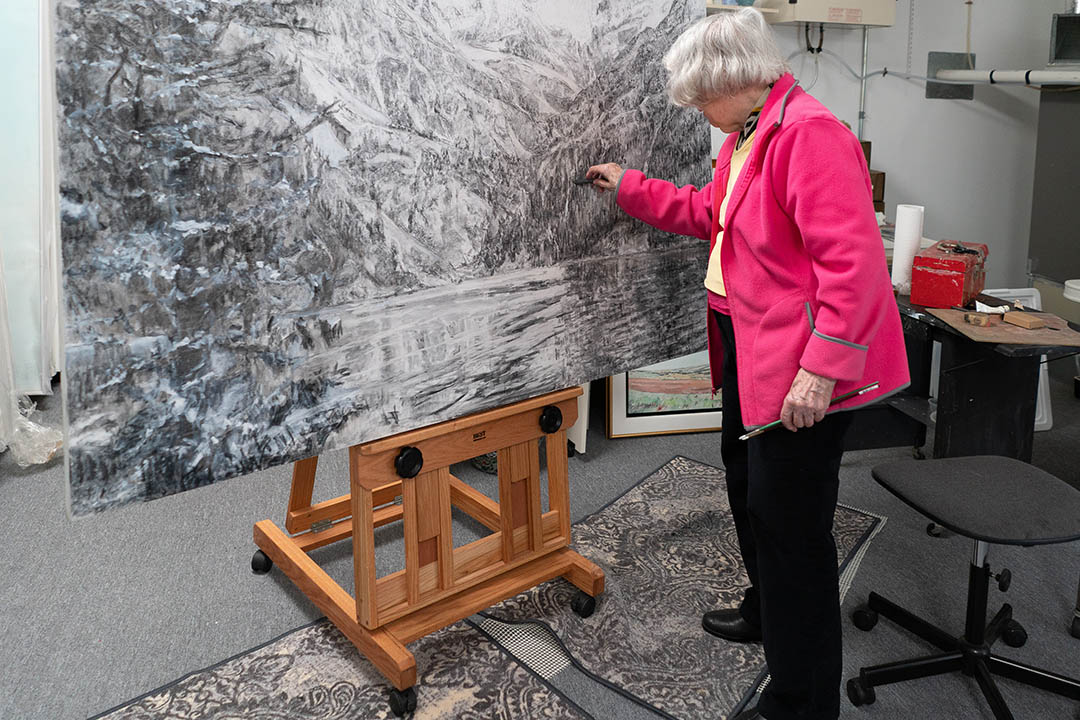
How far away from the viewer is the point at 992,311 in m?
2.49

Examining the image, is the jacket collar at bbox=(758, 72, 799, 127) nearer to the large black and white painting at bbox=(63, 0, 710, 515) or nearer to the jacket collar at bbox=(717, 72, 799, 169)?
the jacket collar at bbox=(717, 72, 799, 169)

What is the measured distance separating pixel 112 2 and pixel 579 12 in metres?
0.93

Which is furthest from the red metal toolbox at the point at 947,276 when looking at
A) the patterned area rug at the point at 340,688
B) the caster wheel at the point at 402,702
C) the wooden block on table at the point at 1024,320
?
the caster wheel at the point at 402,702

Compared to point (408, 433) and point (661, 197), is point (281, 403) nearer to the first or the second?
point (408, 433)

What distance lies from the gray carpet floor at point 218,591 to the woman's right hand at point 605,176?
1.09 m

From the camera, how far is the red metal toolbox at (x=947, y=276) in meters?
2.55

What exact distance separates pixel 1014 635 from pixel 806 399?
1.05 meters

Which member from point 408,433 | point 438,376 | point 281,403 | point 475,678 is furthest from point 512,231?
point 475,678

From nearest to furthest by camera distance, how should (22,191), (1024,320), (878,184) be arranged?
(1024,320)
(22,191)
(878,184)

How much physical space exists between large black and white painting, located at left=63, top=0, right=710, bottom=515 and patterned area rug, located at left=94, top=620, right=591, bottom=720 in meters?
0.64

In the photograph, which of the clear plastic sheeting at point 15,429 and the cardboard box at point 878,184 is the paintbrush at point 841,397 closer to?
the cardboard box at point 878,184

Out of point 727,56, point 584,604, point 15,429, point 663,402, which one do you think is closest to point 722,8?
point 663,402

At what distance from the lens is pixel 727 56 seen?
1635mm

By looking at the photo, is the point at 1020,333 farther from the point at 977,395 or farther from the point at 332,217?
the point at 332,217
